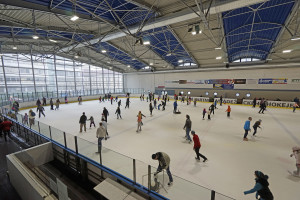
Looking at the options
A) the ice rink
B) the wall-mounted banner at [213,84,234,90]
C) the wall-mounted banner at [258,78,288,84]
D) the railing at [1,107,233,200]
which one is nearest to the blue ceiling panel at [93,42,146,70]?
the ice rink

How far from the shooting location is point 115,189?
4137mm

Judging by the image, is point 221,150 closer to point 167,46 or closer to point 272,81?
point 167,46

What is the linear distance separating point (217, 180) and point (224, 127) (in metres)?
6.44

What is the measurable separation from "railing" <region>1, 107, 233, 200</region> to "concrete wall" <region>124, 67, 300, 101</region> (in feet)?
78.9

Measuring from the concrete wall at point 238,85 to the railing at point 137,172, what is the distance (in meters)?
24.0

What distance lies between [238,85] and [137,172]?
24301mm

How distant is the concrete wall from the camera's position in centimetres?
1928

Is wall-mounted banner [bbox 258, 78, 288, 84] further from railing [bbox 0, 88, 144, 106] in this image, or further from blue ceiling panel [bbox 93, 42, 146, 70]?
railing [bbox 0, 88, 144, 106]

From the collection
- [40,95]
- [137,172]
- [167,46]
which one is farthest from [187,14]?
[40,95]

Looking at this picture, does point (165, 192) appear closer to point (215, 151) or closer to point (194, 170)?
point (194, 170)

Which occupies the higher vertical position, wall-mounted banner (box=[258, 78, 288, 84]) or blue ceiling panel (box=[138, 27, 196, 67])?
blue ceiling panel (box=[138, 27, 196, 67])

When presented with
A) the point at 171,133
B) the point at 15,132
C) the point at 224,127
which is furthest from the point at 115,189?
the point at 15,132

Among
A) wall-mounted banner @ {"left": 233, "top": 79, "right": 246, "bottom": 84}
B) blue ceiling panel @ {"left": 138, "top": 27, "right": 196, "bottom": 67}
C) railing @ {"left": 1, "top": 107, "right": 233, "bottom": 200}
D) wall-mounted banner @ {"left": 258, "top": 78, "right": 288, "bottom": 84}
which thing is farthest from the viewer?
wall-mounted banner @ {"left": 233, "top": 79, "right": 246, "bottom": 84}

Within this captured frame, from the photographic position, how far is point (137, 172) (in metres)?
4.09
